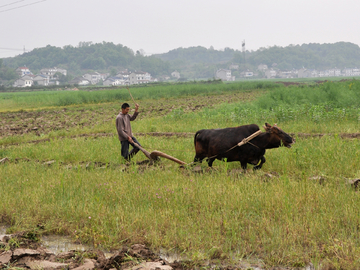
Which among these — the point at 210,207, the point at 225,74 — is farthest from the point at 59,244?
the point at 225,74

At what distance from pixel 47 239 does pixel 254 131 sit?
474cm

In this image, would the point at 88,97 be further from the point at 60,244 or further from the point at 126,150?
the point at 60,244

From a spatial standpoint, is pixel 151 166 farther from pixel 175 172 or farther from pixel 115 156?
pixel 115 156

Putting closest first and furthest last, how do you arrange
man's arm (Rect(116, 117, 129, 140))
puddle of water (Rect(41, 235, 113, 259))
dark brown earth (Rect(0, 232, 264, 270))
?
dark brown earth (Rect(0, 232, 264, 270))
puddle of water (Rect(41, 235, 113, 259))
man's arm (Rect(116, 117, 129, 140))

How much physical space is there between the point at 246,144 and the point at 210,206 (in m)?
2.24

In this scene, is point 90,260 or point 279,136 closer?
point 90,260

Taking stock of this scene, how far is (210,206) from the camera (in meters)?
6.07

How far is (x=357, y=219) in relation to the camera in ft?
17.1

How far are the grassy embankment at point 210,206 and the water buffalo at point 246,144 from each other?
1.28 ft

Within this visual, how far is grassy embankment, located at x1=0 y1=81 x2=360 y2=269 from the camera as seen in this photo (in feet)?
15.7

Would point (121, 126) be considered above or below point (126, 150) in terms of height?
above

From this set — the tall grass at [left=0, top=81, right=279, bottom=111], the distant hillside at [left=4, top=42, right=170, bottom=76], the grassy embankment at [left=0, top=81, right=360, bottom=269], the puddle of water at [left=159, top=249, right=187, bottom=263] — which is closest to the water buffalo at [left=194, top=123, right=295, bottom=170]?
the grassy embankment at [left=0, top=81, right=360, bottom=269]

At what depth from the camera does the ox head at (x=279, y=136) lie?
7.72 metres

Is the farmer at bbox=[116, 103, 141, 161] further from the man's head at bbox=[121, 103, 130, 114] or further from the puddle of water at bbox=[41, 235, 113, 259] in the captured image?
the puddle of water at bbox=[41, 235, 113, 259]
